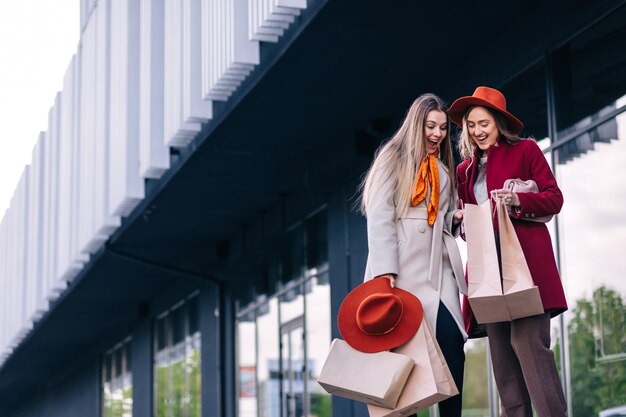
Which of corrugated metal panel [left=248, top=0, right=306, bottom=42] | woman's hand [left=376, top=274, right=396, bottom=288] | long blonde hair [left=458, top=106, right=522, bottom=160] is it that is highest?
corrugated metal panel [left=248, top=0, right=306, bottom=42]

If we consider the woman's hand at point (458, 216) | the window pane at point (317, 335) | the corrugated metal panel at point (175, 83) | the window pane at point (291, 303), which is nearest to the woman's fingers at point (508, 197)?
the woman's hand at point (458, 216)

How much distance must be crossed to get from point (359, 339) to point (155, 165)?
8.57 m

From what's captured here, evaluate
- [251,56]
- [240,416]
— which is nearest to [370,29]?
[251,56]

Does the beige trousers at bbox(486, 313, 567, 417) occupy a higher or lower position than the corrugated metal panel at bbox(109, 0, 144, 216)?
lower

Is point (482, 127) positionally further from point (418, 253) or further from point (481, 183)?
point (418, 253)

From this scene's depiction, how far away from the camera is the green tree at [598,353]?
9531 millimetres

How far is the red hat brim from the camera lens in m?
5.67

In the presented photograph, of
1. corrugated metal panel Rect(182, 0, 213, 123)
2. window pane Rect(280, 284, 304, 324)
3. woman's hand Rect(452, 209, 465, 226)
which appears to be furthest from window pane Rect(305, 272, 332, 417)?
woman's hand Rect(452, 209, 465, 226)

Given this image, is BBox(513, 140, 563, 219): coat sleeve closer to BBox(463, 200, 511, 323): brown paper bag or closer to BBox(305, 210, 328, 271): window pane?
BBox(463, 200, 511, 323): brown paper bag

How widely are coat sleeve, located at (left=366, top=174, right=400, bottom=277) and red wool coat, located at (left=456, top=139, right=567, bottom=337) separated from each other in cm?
44

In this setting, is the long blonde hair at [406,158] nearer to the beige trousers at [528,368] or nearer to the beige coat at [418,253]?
the beige coat at [418,253]

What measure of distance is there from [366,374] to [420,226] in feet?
2.49

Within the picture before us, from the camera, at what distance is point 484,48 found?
11359mm

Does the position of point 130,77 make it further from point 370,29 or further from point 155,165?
point 370,29
